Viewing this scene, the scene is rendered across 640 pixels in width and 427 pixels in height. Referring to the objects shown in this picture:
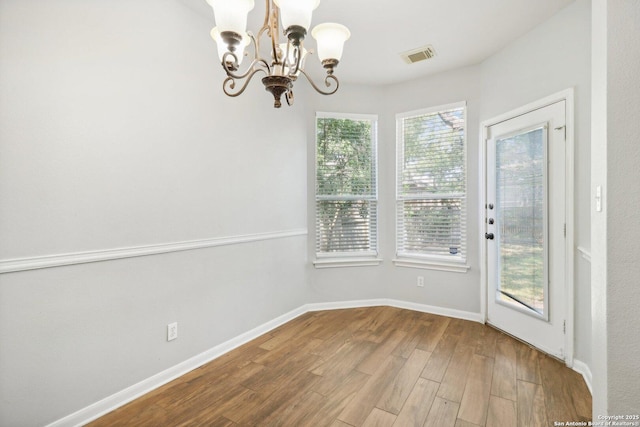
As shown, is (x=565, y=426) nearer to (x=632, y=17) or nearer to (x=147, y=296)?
(x=632, y=17)

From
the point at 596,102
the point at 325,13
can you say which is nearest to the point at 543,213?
the point at 596,102

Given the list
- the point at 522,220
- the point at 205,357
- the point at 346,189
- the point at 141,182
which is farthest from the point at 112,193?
the point at 522,220

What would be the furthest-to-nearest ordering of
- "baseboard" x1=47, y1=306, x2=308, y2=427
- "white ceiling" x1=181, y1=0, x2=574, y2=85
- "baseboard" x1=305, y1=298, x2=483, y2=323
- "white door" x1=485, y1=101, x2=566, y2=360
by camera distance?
"baseboard" x1=305, y1=298, x2=483, y2=323 < "white door" x1=485, y1=101, x2=566, y2=360 < "white ceiling" x1=181, y1=0, x2=574, y2=85 < "baseboard" x1=47, y1=306, x2=308, y2=427

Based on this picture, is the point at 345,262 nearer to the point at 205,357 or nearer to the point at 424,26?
the point at 205,357

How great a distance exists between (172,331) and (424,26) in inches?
120

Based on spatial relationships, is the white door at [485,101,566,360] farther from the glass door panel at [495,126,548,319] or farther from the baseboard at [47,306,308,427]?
the baseboard at [47,306,308,427]

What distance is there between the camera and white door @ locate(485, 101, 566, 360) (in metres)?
2.38

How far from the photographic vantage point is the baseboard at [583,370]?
2.03 m

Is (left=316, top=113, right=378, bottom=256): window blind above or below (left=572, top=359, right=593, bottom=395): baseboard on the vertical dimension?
above

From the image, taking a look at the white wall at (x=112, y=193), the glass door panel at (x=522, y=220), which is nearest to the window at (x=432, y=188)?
the glass door panel at (x=522, y=220)

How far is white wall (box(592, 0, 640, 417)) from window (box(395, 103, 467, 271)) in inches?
79.5

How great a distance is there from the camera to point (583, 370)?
2133mm

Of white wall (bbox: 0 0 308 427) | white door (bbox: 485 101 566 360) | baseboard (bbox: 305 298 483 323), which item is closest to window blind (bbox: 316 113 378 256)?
baseboard (bbox: 305 298 483 323)

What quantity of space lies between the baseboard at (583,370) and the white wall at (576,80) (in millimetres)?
34
